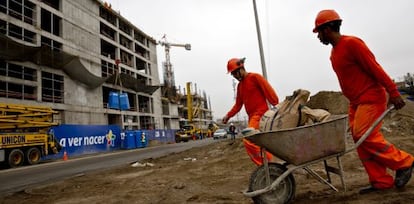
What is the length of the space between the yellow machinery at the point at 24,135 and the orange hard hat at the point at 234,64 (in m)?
14.7

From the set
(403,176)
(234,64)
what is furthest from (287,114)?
(234,64)

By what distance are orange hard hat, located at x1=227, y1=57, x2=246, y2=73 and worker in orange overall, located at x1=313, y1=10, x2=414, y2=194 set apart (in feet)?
4.31

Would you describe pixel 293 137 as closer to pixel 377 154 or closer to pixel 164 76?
pixel 377 154

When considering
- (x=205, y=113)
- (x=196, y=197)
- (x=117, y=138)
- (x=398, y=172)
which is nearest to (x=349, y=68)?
(x=398, y=172)

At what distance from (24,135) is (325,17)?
17.2m

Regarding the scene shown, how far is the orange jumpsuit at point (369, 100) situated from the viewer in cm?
323

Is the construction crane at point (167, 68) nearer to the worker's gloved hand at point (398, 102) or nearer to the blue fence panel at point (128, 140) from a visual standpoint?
the blue fence panel at point (128, 140)

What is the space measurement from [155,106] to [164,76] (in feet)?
106

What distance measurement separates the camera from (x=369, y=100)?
3.36 meters

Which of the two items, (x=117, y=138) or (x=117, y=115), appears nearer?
(x=117, y=138)

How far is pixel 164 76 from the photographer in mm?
86750

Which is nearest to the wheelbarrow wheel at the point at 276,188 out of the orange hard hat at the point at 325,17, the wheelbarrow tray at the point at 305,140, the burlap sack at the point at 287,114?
the wheelbarrow tray at the point at 305,140

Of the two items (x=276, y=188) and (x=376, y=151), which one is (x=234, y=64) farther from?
(x=376, y=151)

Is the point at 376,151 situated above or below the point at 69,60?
below
